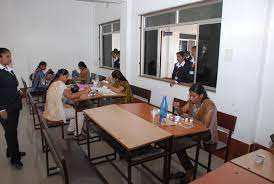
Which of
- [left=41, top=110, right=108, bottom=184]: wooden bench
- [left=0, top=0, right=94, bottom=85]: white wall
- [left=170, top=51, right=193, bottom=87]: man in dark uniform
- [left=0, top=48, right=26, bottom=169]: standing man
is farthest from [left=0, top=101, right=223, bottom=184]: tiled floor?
[left=0, top=0, right=94, bottom=85]: white wall

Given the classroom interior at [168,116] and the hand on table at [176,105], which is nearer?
the classroom interior at [168,116]

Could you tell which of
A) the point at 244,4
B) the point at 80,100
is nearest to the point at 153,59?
the point at 80,100

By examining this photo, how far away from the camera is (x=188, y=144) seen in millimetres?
2385

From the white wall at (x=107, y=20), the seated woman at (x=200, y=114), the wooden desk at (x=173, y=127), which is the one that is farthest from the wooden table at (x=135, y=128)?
the white wall at (x=107, y=20)

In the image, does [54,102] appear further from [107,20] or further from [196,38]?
[107,20]

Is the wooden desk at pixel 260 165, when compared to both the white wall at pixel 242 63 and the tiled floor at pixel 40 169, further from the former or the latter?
the white wall at pixel 242 63

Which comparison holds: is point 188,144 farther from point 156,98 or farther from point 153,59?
point 153,59

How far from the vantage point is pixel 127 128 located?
7.18 feet

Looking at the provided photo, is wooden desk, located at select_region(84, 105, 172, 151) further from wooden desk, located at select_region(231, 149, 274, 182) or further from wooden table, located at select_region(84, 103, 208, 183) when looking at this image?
wooden desk, located at select_region(231, 149, 274, 182)

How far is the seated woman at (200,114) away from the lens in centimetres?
239

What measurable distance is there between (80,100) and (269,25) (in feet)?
8.94

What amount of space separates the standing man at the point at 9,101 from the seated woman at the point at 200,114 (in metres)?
1.98

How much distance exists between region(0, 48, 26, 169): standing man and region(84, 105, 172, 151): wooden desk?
0.87 m

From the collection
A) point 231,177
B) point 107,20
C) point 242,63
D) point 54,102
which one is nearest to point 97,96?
point 54,102
